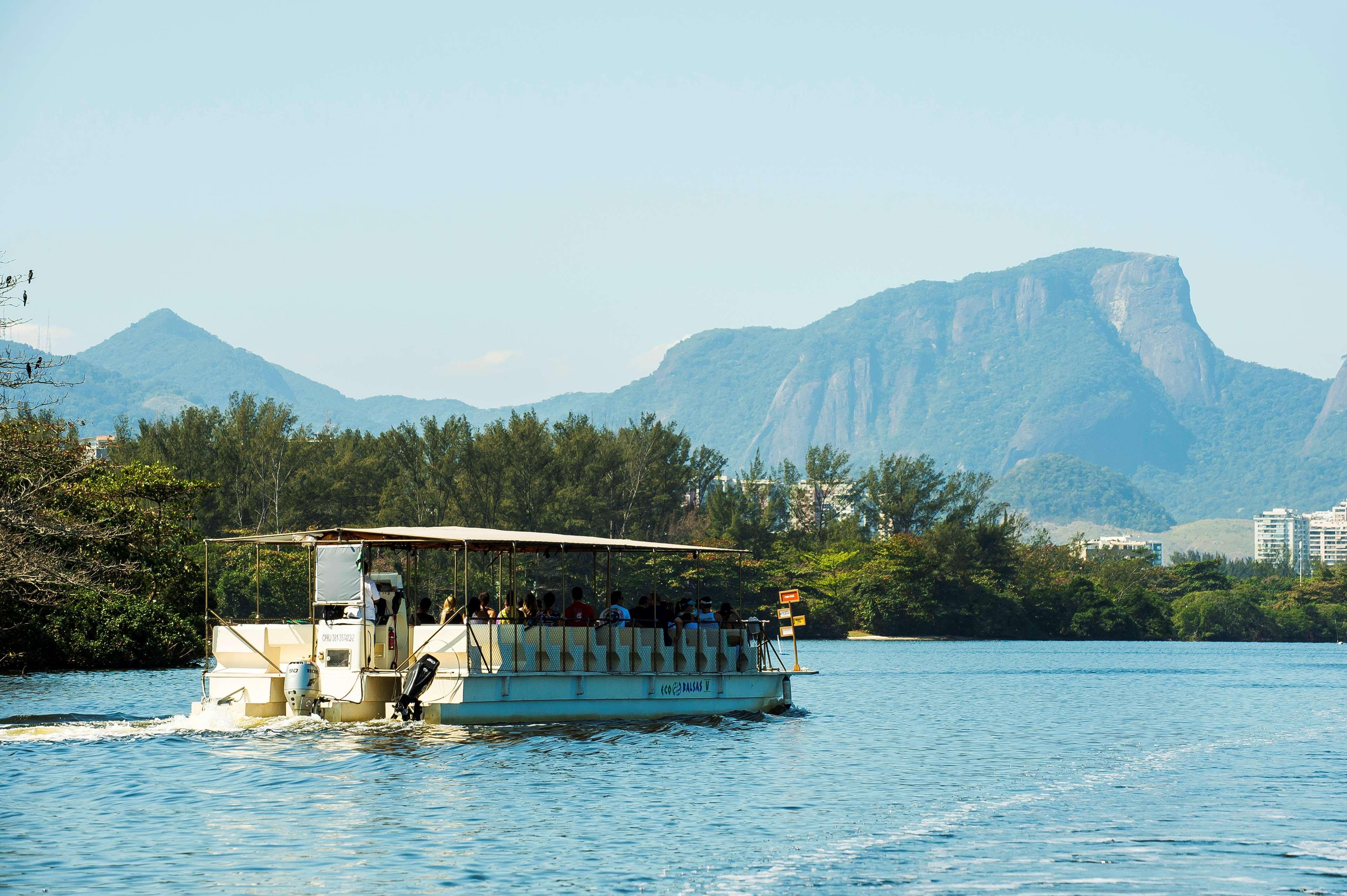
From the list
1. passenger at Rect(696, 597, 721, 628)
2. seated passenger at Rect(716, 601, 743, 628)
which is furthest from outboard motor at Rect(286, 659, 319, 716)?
seated passenger at Rect(716, 601, 743, 628)

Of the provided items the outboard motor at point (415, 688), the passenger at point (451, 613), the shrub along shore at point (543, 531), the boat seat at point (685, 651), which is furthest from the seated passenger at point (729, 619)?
the shrub along shore at point (543, 531)

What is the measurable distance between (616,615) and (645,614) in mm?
2305

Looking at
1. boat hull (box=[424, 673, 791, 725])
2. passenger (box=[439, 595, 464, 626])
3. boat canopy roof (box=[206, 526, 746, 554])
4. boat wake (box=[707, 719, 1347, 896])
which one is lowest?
boat wake (box=[707, 719, 1347, 896])

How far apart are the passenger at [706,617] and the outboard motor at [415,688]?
744cm

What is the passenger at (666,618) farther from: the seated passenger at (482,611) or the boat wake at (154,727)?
the boat wake at (154,727)

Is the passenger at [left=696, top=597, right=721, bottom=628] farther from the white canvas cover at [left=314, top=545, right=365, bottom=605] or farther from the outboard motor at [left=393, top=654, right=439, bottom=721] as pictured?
the white canvas cover at [left=314, top=545, right=365, bottom=605]

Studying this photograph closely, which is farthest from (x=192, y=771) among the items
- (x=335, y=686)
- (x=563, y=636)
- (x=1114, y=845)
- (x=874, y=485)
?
(x=874, y=485)

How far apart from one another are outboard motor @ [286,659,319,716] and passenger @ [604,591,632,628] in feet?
19.2

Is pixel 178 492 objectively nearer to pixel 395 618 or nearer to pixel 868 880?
pixel 395 618

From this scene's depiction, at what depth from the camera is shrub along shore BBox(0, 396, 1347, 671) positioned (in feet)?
156

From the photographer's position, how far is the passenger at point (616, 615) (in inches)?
1188

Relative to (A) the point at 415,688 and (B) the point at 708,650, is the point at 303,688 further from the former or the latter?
(B) the point at 708,650

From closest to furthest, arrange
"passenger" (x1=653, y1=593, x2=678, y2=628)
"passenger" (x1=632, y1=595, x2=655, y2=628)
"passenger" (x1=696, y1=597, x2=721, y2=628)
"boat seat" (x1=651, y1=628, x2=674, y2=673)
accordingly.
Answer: "boat seat" (x1=651, y1=628, x2=674, y2=673), "passenger" (x1=632, y1=595, x2=655, y2=628), "passenger" (x1=653, y1=593, x2=678, y2=628), "passenger" (x1=696, y1=597, x2=721, y2=628)

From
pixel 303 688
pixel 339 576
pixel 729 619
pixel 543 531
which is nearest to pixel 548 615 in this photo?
pixel 339 576
